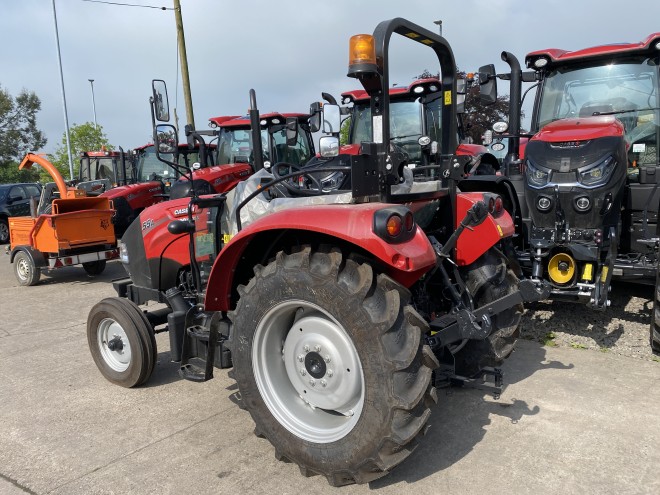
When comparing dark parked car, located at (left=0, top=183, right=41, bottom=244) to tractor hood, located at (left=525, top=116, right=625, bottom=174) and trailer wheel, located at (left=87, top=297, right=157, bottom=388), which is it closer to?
trailer wheel, located at (left=87, top=297, right=157, bottom=388)

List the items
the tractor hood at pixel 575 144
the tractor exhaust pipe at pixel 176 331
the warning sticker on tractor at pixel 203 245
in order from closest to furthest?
the tractor exhaust pipe at pixel 176 331 < the warning sticker on tractor at pixel 203 245 < the tractor hood at pixel 575 144

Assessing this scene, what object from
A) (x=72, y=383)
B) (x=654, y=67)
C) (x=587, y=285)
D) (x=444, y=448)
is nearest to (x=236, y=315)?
(x=444, y=448)

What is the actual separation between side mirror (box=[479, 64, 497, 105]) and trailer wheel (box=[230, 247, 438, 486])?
3652 mm

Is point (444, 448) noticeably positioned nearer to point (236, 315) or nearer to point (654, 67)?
point (236, 315)

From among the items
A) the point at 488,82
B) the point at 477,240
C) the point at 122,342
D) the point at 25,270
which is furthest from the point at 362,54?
the point at 25,270

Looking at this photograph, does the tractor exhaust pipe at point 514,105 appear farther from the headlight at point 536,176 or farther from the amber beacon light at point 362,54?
the amber beacon light at point 362,54

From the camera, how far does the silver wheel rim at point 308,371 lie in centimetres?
258

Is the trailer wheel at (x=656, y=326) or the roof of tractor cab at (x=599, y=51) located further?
the roof of tractor cab at (x=599, y=51)

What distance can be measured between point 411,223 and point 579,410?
1899mm

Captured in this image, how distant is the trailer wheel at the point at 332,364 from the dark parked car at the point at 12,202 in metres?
15.5

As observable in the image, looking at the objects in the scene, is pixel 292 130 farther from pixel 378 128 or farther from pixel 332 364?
pixel 332 364

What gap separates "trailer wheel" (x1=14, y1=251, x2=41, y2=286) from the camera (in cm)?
851

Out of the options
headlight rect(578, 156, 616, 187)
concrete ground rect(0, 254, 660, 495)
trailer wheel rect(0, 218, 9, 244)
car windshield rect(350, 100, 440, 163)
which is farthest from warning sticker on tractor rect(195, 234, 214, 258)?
trailer wheel rect(0, 218, 9, 244)

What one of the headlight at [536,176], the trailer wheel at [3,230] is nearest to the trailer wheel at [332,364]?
the headlight at [536,176]
